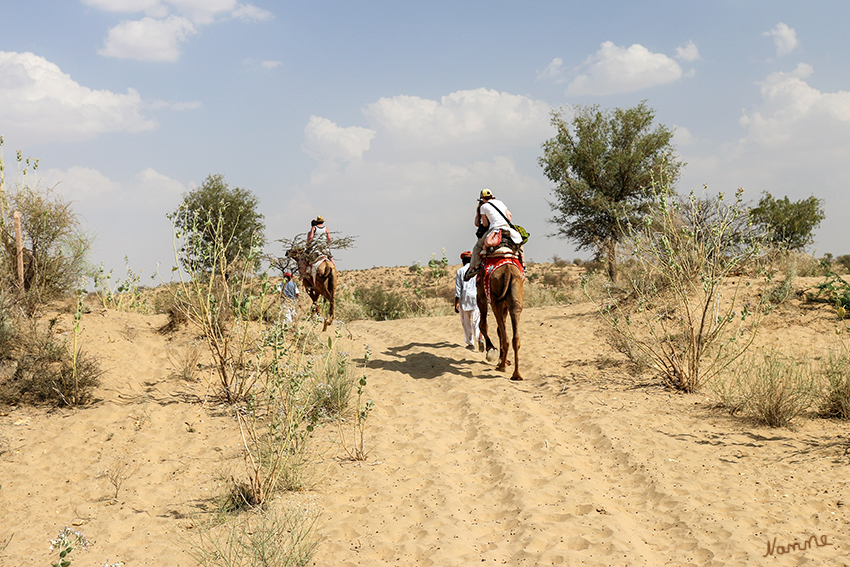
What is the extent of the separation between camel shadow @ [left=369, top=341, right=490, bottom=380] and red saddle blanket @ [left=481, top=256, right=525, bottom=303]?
137 cm

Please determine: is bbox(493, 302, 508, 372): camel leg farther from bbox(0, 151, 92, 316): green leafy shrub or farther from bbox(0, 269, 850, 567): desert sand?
bbox(0, 151, 92, 316): green leafy shrub

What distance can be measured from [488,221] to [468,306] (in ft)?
5.47

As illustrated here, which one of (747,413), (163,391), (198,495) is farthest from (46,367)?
(747,413)

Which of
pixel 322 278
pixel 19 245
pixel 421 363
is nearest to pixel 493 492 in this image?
pixel 421 363

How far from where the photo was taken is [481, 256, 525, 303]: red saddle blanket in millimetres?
8906

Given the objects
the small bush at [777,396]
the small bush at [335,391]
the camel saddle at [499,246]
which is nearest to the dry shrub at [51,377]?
the small bush at [335,391]

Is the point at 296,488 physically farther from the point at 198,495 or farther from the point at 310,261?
the point at 310,261

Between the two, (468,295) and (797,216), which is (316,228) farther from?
(797,216)

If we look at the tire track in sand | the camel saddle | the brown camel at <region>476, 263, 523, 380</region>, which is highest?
the camel saddle

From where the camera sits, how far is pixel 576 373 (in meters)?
9.07

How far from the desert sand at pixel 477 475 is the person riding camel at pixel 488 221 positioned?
5.95 ft

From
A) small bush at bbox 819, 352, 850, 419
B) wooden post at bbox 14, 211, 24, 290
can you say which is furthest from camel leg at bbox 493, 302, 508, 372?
wooden post at bbox 14, 211, 24, 290

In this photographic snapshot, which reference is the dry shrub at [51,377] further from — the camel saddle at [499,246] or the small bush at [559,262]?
the small bush at [559,262]

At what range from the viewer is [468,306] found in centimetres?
1017
